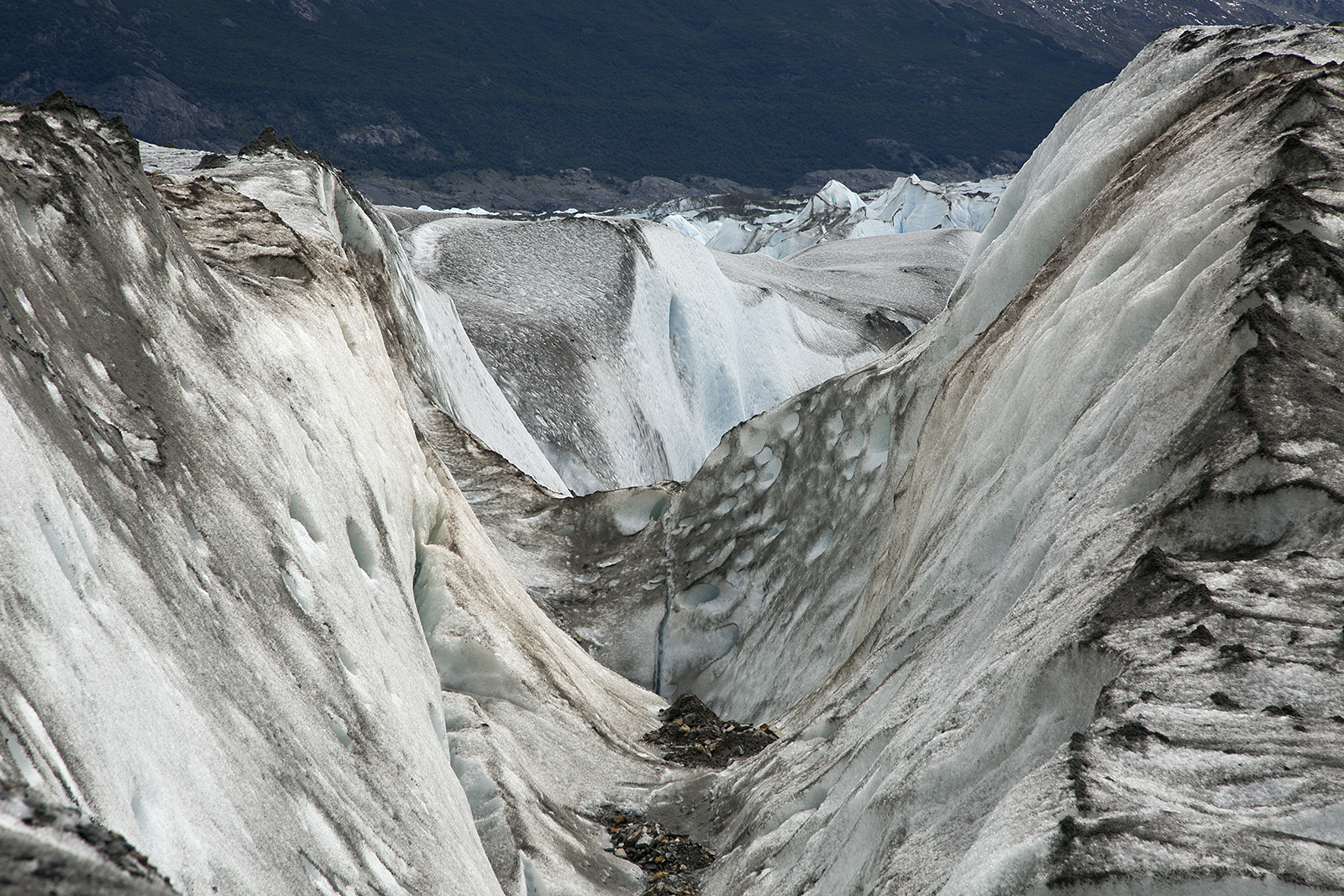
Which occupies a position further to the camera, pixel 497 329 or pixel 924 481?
pixel 497 329

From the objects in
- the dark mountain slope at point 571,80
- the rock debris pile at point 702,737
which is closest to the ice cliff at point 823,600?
the rock debris pile at point 702,737

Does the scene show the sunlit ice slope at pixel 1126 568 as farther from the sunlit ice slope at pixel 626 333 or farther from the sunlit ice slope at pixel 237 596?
the sunlit ice slope at pixel 626 333

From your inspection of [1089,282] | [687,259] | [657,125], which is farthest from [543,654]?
[657,125]

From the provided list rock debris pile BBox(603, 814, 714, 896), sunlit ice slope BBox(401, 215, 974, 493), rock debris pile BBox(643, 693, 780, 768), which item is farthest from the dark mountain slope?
rock debris pile BBox(603, 814, 714, 896)

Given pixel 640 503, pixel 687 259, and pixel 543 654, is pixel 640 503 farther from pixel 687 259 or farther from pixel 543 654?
pixel 687 259

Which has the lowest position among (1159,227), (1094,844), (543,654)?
(543,654)

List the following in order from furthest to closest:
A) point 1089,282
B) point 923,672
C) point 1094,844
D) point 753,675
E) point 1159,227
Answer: point 753,675, point 1089,282, point 1159,227, point 923,672, point 1094,844

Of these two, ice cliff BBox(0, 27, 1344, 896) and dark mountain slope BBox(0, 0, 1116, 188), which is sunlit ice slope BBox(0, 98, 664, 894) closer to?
ice cliff BBox(0, 27, 1344, 896)
